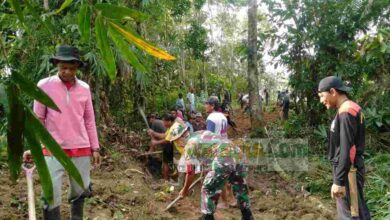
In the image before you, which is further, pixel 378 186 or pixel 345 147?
pixel 378 186

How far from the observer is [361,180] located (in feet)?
10.8

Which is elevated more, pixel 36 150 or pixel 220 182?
pixel 36 150

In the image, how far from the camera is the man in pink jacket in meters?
2.81

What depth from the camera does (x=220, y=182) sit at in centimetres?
412

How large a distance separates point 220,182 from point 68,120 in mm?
1787

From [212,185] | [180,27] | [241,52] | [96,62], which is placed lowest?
[212,185]

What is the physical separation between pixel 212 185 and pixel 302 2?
6.97 meters

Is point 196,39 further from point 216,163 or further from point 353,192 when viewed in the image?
point 353,192

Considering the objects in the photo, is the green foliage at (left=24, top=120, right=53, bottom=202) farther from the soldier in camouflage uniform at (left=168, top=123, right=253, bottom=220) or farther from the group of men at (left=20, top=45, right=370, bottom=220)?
the soldier in camouflage uniform at (left=168, top=123, right=253, bottom=220)

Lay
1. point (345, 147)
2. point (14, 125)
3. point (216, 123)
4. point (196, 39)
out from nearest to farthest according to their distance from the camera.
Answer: point (14, 125) < point (345, 147) < point (216, 123) < point (196, 39)

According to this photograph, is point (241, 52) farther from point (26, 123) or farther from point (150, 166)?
point (26, 123)

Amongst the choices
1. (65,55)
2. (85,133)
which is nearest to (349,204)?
(85,133)

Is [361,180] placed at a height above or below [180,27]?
below

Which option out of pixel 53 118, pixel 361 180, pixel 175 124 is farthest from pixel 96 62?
pixel 361 180
